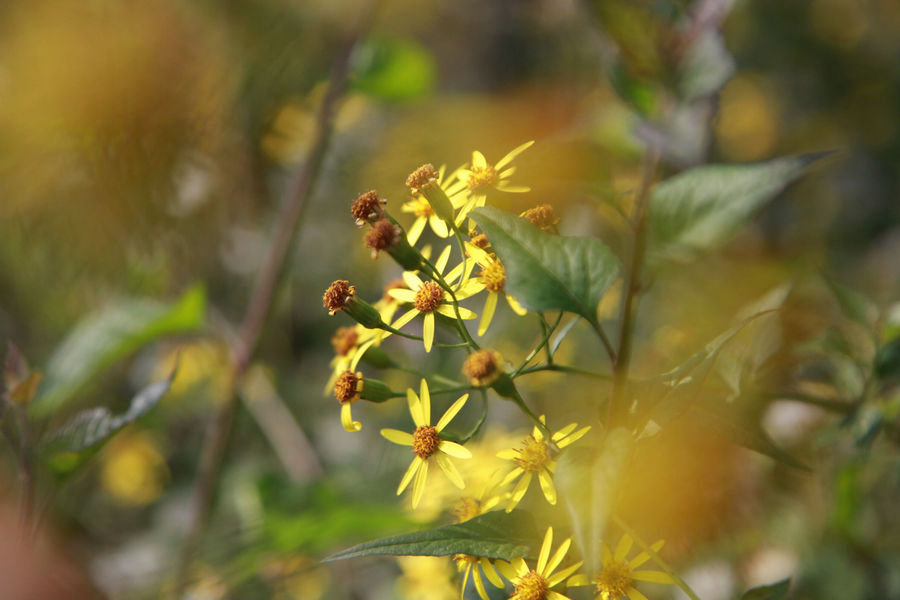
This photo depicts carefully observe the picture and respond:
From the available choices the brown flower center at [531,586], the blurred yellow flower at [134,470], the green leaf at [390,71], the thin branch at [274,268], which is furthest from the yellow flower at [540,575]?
the blurred yellow flower at [134,470]

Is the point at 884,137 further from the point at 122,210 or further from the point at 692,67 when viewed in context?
the point at 122,210

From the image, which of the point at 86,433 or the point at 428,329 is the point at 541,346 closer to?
the point at 428,329

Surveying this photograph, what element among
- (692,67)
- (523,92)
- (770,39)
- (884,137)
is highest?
(523,92)

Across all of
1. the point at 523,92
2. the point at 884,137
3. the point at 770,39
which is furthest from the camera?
the point at 523,92

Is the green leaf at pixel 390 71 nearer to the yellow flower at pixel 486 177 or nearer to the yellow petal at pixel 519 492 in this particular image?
the yellow flower at pixel 486 177

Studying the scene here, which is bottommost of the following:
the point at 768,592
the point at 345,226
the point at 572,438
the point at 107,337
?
the point at 768,592

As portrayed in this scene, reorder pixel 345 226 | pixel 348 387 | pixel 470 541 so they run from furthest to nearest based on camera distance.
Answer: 1. pixel 345 226
2. pixel 348 387
3. pixel 470 541

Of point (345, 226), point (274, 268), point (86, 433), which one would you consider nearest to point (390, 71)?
point (274, 268)

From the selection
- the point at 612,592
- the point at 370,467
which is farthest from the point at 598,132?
the point at 370,467
